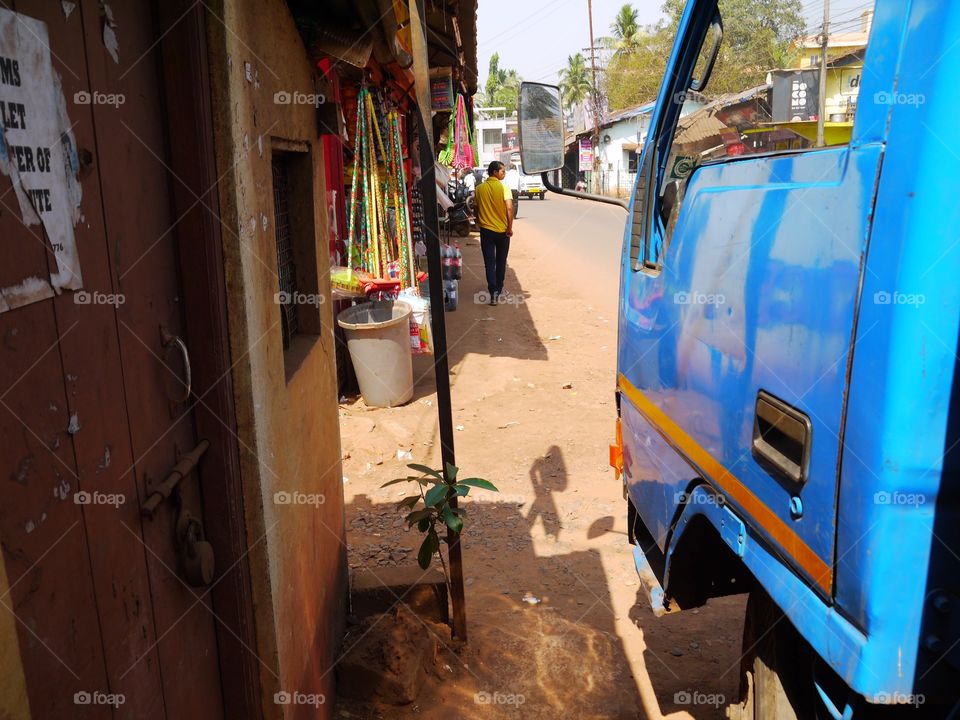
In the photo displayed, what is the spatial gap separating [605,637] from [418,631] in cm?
94

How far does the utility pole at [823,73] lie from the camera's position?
1883 millimetres

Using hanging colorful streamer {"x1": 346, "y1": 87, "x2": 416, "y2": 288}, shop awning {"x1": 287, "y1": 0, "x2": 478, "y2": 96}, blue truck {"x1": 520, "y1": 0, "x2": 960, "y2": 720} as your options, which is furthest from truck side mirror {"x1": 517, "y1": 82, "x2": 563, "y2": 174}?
hanging colorful streamer {"x1": 346, "y1": 87, "x2": 416, "y2": 288}

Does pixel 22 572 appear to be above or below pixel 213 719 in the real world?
above

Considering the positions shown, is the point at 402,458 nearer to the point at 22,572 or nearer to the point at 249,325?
the point at 249,325

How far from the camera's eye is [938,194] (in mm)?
1374

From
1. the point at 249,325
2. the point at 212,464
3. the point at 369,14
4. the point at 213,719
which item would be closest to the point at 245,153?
the point at 249,325
